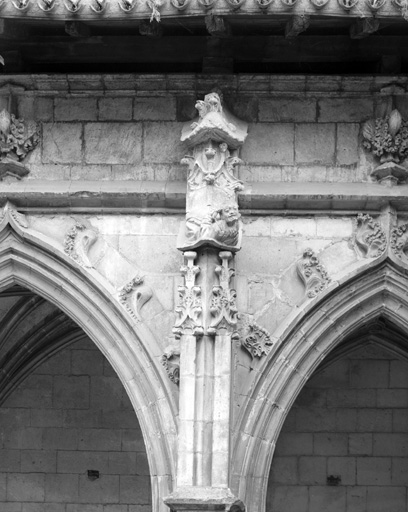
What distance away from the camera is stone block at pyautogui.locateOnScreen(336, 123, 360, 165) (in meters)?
14.3

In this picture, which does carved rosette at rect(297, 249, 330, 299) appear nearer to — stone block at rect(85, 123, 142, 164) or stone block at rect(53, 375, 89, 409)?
stone block at rect(85, 123, 142, 164)

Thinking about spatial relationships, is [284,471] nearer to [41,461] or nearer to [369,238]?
[41,461]

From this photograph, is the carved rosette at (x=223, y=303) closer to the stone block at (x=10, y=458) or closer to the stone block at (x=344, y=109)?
the stone block at (x=344, y=109)

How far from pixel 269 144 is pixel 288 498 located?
4.52 m

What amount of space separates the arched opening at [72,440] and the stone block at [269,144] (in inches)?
157

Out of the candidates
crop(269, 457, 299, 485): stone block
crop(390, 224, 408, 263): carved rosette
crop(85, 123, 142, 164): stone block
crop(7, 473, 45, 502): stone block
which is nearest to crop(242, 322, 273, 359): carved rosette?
crop(390, 224, 408, 263): carved rosette

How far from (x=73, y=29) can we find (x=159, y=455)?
134 inches

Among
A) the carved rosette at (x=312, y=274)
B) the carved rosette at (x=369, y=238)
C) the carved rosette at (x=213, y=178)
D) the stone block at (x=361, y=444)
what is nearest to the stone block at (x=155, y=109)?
the carved rosette at (x=213, y=178)

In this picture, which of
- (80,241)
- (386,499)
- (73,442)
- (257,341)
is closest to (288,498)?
(386,499)

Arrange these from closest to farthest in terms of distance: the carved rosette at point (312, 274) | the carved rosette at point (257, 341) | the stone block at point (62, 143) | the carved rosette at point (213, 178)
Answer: the carved rosette at point (213, 178) < the carved rosette at point (257, 341) < the carved rosette at point (312, 274) < the stone block at point (62, 143)

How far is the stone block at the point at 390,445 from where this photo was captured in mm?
17344

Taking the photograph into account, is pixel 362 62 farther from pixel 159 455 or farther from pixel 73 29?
pixel 159 455

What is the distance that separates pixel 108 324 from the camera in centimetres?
1397

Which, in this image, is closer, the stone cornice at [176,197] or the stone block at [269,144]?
the stone cornice at [176,197]
